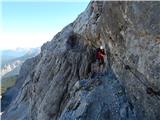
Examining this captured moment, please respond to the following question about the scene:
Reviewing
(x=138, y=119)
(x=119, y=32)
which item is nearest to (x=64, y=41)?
(x=119, y=32)

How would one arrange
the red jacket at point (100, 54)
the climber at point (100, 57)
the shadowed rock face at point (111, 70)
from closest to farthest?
the shadowed rock face at point (111, 70) < the climber at point (100, 57) < the red jacket at point (100, 54)

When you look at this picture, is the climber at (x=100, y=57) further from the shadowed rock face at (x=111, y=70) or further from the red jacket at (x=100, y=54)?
the shadowed rock face at (x=111, y=70)

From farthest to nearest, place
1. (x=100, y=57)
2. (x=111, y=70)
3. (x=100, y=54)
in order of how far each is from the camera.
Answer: (x=100, y=54) < (x=100, y=57) < (x=111, y=70)

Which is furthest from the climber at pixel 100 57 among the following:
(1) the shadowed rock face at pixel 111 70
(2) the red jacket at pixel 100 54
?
(1) the shadowed rock face at pixel 111 70

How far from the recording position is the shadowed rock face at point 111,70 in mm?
28492

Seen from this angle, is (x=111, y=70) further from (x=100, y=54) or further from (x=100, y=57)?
(x=100, y=54)

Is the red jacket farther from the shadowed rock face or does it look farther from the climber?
the shadowed rock face

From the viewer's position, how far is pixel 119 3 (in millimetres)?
31266

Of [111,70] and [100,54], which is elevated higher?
[100,54]

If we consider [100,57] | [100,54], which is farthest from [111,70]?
[100,54]

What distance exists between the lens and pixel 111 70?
3831 centimetres

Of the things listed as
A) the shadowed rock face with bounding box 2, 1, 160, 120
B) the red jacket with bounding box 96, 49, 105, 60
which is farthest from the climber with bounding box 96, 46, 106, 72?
the shadowed rock face with bounding box 2, 1, 160, 120

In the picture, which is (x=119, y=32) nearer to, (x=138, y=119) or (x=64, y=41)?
(x=138, y=119)

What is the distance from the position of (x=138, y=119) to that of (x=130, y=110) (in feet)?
5.09
